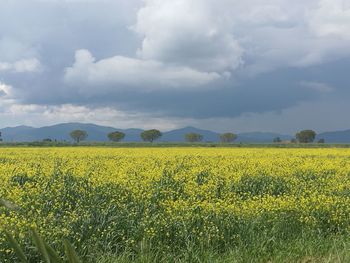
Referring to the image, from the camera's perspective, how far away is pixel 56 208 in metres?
9.16

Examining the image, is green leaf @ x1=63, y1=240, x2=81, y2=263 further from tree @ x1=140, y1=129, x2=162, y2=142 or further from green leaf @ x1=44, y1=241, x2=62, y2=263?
tree @ x1=140, y1=129, x2=162, y2=142

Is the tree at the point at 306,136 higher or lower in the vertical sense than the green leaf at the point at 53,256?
higher

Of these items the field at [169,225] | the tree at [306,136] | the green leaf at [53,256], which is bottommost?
the field at [169,225]

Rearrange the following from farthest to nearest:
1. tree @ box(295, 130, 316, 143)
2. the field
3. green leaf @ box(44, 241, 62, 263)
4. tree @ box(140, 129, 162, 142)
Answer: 1. tree @ box(140, 129, 162, 142)
2. tree @ box(295, 130, 316, 143)
3. the field
4. green leaf @ box(44, 241, 62, 263)

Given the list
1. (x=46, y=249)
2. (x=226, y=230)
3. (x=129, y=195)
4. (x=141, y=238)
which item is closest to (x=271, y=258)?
(x=226, y=230)

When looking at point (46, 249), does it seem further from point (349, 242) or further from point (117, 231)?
point (349, 242)

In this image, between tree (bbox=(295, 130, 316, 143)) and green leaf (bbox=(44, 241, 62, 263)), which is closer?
green leaf (bbox=(44, 241, 62, 263))

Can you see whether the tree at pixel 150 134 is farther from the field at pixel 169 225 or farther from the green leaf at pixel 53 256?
the green leaf at pixel 53 256

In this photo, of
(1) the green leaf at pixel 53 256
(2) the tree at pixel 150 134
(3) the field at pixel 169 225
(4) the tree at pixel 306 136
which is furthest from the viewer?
(2) the tree at pixel 150 134

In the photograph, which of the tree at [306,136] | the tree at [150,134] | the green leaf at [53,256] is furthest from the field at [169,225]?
the tree at [306,136]

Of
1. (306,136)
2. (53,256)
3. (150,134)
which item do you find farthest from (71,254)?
(306,136)

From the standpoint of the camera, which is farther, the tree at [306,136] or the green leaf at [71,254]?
the tree at [306,136]

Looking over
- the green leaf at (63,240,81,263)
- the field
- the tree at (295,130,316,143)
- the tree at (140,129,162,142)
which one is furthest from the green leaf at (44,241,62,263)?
the tree at (295,130,316,143)

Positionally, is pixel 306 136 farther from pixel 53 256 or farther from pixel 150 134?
pixel 53 256
